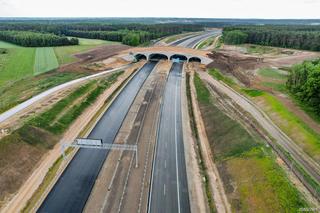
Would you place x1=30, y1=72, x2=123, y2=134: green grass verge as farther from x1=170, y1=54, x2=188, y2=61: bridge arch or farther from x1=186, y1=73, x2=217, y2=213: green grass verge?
x1=170, y1=54, x2=188, y2=61: bridge arch

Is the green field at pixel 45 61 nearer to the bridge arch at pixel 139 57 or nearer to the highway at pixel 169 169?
the bridge arch at pixel 139 57

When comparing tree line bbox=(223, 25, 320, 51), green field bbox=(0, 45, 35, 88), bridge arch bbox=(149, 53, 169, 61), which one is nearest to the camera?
green field bbox=(0, 45, 35, 88)

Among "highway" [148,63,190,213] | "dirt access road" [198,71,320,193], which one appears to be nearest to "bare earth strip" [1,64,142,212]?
"highway" [148,63,190,213]

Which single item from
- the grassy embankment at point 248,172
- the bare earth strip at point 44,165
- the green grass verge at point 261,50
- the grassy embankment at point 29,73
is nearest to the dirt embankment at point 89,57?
the grassy embankment at point 29,73

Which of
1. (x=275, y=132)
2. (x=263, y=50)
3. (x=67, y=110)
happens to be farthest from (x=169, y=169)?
(x=263, y=50)

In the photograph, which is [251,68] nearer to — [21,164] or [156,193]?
[156,193]
